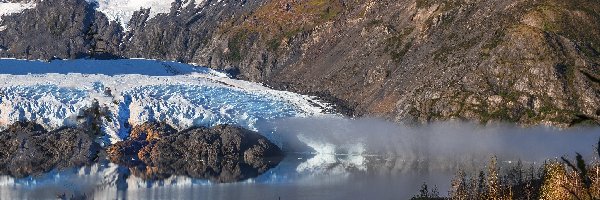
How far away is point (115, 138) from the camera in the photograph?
17500 centimetres

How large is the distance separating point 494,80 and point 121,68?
234 feet

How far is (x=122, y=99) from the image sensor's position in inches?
6865

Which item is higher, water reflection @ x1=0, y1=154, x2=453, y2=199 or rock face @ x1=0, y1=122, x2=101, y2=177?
rock face @ x1=0, y1=122, x2=101, y2=177

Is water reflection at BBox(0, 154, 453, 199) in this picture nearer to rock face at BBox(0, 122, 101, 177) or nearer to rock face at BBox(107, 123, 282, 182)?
rock face at BBox(0, 122, 101, 177)

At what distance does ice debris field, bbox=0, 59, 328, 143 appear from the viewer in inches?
6599

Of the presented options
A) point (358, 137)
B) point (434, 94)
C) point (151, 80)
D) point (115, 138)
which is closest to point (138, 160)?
point (115, 138)

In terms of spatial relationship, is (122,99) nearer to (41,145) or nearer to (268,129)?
(41,145)

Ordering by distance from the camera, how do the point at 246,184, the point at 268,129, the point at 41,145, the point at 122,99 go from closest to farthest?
the point at 246,184, the point at 41,145, the point at 122,99, the point at 268,129

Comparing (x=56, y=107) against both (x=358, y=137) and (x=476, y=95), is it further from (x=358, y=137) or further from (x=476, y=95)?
(x=476, y=95)

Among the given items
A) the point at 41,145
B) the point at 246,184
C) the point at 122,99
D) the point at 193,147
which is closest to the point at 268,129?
the point at 193,147

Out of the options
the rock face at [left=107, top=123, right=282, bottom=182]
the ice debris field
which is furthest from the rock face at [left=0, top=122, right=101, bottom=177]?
the rock face at [left=107, top=123, right=282, bottom=182]

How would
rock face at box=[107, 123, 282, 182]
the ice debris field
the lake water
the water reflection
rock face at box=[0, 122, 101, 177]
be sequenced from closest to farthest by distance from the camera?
the water reflection
the lake water
rock face at box=[0, 122, 101, 177]
the ice debris field
rock face at box=[107, 123, 282, 182]

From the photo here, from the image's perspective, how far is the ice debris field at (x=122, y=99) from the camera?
16762 cm

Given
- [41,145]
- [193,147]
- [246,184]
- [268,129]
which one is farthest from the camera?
[268,129]
